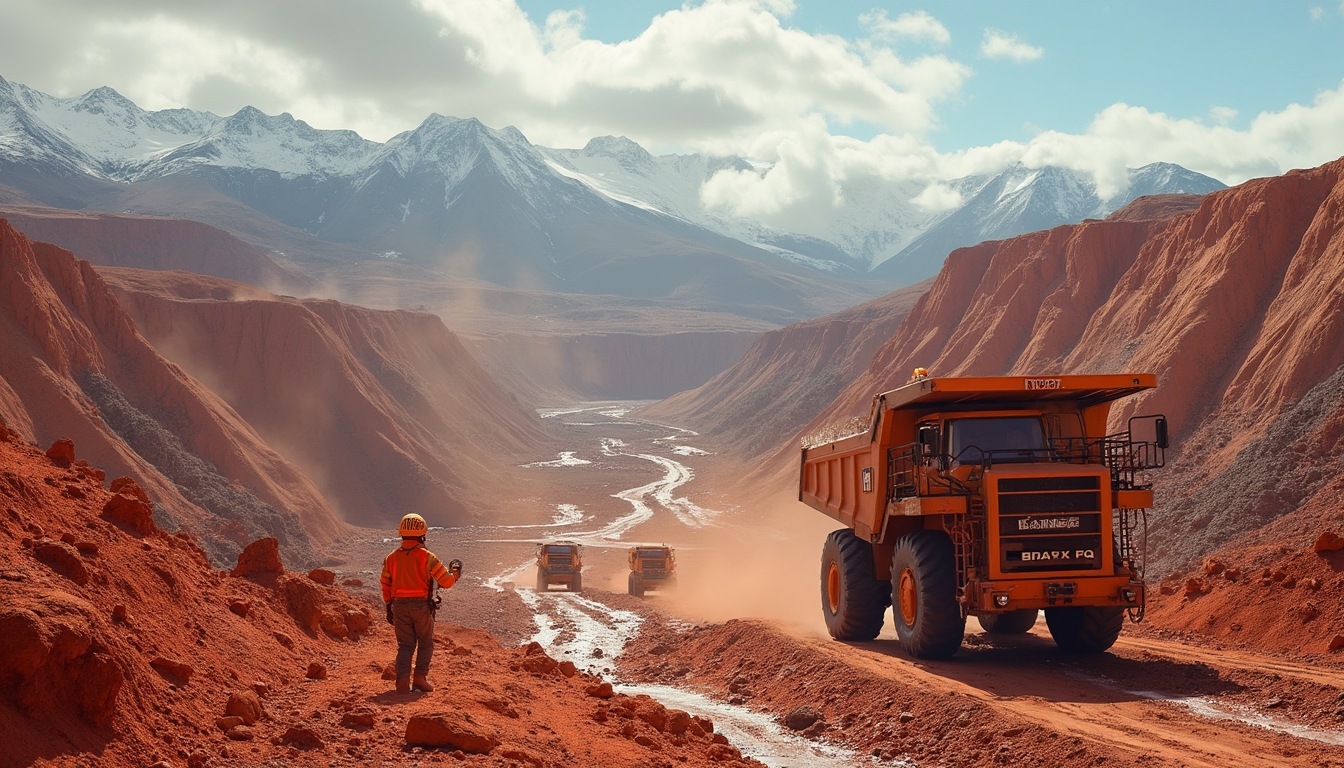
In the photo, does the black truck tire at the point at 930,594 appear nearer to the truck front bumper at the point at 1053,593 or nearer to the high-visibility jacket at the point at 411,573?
the truck front bumper at the point at 1053,593

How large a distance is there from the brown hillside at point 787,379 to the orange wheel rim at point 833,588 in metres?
63.3

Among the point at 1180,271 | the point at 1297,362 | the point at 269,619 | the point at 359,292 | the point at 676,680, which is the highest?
the point at 359,292

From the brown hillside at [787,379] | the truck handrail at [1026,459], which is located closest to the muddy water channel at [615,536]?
the truck handrail at [1026,459]

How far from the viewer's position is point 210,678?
9.12 meters

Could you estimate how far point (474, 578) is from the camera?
1593 inches

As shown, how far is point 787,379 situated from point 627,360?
83492 millimetres

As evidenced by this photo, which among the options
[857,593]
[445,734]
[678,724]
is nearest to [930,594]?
[857,593]

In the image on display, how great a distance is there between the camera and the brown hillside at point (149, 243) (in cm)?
A: 15025

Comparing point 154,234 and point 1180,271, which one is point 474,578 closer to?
point 1180,271

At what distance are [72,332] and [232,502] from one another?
838 cm

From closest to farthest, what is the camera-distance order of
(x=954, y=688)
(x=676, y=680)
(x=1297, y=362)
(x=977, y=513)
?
(x=954, y=688) < (x=977, y=513) < (x=676, y=680) < (x=1297, y=362)

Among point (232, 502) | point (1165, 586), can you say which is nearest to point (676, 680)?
point (1165, 586)

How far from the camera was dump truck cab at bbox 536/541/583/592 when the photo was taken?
3575 cm

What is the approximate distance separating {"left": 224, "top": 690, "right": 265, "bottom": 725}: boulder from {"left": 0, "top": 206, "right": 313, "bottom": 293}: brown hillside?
15864 centimetres
